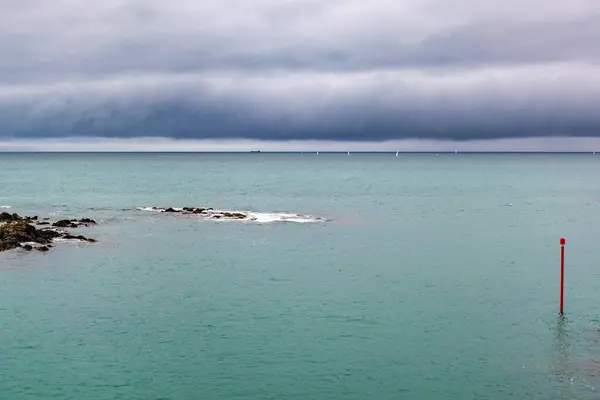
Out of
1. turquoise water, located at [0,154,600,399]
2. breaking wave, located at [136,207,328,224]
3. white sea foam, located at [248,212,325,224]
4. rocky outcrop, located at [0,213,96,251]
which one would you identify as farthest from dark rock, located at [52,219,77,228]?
white sea foam, located at [248,212,325,224]

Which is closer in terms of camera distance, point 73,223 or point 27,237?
point 27,237

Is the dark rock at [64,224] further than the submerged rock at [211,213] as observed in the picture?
No

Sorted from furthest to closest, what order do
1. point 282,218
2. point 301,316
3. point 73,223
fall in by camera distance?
point 282,218 → point 73,223 → point 301,316

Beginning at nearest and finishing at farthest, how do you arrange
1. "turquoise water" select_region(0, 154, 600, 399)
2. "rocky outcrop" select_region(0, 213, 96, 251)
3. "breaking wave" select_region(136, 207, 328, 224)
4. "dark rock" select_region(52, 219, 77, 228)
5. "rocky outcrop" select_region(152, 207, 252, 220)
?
"turquoise water" select_region(0, 154, 600, 399), "rocky outcrop" select_region(0, 213, 96, 251), "dark rock" select_region(52, 219, 77, 228), "breaking wave" select_region(136, 207, 328, 224), "rocky outcrop" select_region(152, 207, 252, 220)

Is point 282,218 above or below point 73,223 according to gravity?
above

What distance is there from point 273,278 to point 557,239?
107 ft

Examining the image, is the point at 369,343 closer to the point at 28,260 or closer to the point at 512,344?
the point at 512,344

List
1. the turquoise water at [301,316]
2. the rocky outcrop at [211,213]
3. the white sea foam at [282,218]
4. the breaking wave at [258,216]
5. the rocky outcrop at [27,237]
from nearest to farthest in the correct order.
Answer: the turquoise water at [301,316], the rocky outcrop at [27,237], the white sea foam at [282,218], the breaking wave at [258,216], the rocky outcrop at [211,213]

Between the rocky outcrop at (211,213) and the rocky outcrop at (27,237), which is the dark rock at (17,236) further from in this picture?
the rocky outcrop at (211,213)

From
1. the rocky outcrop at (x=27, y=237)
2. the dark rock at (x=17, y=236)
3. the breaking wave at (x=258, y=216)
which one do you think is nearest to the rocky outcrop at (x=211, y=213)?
the breaking wave at (x=258, y=216)

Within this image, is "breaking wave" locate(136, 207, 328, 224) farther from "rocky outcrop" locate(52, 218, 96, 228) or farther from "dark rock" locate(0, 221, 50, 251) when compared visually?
"dark rock" locate(0, 221, 50, 251)

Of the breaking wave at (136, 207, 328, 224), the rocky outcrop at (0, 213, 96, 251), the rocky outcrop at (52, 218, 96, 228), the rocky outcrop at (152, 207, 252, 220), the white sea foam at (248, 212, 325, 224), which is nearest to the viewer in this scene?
the rocky outcrop at (0, 213, 96, 251)

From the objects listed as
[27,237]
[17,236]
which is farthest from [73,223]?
[17,236]

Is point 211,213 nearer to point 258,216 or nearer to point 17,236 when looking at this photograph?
point 258,216
